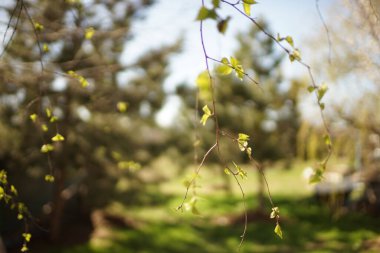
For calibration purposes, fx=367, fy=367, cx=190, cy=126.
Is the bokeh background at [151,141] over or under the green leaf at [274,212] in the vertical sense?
over

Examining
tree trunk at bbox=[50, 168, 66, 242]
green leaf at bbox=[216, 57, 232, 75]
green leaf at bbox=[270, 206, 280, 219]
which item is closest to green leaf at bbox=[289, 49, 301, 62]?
green leaf at bbox=[216, 57, 232, 75]

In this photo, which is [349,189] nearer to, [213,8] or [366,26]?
[366,26]

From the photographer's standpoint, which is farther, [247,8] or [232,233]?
[232,233]

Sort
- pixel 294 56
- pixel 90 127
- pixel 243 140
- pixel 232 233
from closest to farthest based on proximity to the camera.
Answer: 1. pixel 243 140
2. pixel 294 56
3. pixel 90 127
4. pixel 232 233

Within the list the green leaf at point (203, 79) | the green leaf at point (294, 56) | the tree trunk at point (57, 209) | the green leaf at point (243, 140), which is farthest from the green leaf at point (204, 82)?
the tree trunk at point (57, 209)

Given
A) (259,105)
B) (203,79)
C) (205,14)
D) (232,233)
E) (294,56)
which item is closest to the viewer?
(205,14)

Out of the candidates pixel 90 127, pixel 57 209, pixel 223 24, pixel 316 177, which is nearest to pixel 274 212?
pixel 316 177

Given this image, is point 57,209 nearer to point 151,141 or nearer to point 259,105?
point 151,141

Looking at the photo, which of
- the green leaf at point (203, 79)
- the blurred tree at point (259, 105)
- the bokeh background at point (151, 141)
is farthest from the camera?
the blurred tree at point (259, 105)

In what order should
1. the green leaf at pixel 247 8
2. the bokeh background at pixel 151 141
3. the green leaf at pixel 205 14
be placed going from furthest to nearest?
the bokeh background at pixel 151 141 < the green leaf at pixel 247 8 < the green leaf at pixel 205 14

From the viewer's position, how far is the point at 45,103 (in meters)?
7.93

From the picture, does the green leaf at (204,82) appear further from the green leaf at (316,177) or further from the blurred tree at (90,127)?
the blurred tree at (90,127)

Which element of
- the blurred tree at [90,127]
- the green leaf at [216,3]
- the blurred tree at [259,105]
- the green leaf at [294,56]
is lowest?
the green leaf at [216,3]

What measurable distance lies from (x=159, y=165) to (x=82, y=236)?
3176mm
